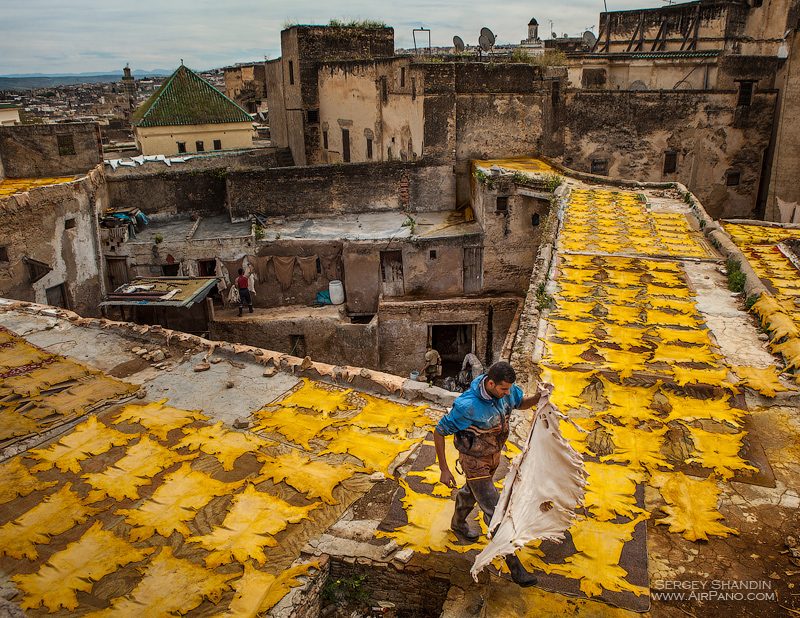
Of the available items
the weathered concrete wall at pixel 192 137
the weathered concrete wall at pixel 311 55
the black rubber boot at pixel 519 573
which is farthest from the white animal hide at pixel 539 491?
the weathered concrete wall at pixel 192 137

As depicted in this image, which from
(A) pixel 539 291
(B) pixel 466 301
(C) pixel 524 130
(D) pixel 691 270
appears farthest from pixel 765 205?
(A) pixel 539 291

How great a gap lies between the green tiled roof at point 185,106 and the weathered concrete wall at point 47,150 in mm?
8977

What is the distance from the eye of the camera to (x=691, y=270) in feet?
36.3

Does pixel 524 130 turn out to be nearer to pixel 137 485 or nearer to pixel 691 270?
pixel 691 270

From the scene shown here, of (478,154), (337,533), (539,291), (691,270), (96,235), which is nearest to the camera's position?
(337,533)

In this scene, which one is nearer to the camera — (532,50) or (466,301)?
(466,301)

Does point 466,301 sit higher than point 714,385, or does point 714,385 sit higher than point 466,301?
point 714,385

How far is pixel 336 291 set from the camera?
63.6 ft

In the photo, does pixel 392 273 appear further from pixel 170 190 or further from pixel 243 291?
pixel 170 190

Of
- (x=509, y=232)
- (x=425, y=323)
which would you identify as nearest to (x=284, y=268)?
(x=425, y=323)

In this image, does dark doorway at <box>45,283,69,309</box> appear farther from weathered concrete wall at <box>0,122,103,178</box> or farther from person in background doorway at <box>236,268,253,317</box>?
weathered concrete wall at <box>0,122,103,178</box>

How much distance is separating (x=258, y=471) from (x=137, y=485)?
4.34 ft

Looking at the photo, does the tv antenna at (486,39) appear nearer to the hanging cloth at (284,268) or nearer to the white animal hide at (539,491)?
the hanging cloth at (284,268)

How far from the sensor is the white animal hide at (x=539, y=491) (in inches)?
188
